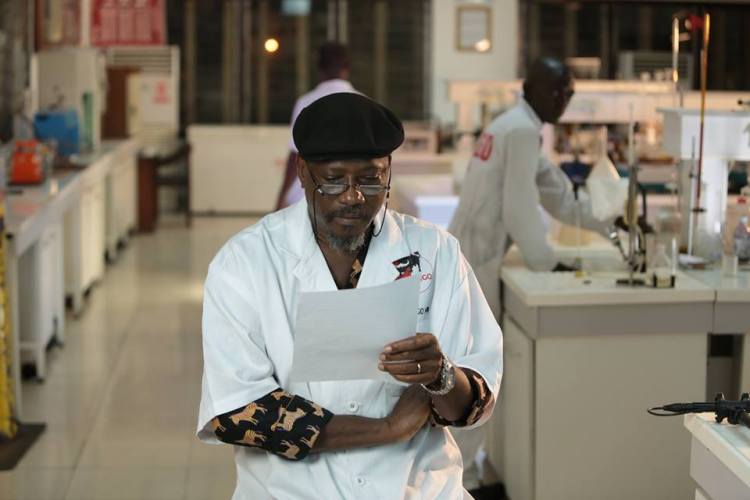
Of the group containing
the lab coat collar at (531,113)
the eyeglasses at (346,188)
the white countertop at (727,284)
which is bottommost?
the white countertop at (727,284)

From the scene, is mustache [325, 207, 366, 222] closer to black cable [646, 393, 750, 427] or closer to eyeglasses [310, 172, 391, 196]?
eyeglasses [310, 172, 391, 196]

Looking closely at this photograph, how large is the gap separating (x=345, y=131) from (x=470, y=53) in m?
9.50

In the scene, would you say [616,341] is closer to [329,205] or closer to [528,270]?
[528,270]

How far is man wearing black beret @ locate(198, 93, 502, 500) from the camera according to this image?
7.23 feet

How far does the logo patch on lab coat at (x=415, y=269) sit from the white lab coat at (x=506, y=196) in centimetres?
172

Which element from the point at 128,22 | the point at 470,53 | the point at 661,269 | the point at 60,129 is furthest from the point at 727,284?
the point at 470,53

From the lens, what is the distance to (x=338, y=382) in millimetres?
2256

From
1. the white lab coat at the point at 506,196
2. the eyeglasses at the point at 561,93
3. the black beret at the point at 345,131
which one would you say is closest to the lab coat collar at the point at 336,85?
the white lab coat at the point at 506,196

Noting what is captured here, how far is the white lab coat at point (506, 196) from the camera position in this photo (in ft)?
13.2

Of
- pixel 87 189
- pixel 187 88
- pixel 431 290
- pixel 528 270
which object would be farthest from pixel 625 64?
pixel 431 290

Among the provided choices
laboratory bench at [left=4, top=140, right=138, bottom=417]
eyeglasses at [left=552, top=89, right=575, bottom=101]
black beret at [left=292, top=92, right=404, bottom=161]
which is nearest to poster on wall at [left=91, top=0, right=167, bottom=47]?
laboratory bench at [left=4, top=140, right=138, bottom=417]

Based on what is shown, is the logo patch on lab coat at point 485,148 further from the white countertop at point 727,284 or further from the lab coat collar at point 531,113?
the white countertop at point 727,284

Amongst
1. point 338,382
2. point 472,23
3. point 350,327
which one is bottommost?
point 338,382

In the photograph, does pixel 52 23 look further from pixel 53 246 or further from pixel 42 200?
pixel 42 200
